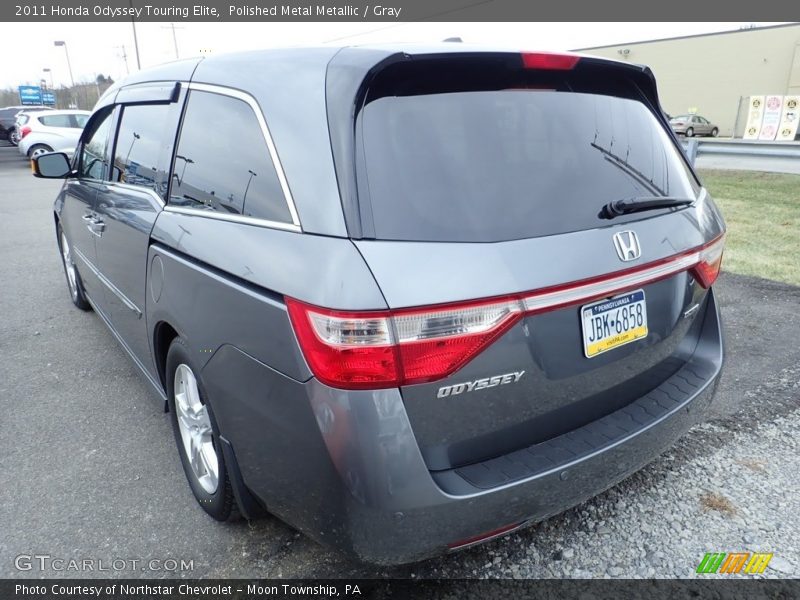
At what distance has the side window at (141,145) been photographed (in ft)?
9.04

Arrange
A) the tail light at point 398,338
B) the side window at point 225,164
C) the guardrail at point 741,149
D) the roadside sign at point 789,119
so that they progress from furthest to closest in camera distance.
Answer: the roadside sign at point 789,119 < the guardrail at point 741,149 < the side window at point 225,164 < the tail light at point 398,338

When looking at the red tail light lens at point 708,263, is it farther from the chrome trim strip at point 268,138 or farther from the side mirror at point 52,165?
the side mirror at point 52,165

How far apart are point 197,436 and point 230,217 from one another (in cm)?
104

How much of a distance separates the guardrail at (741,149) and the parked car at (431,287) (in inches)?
312

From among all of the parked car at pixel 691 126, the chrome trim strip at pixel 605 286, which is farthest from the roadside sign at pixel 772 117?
the chrome trim strip at pixel 605 286

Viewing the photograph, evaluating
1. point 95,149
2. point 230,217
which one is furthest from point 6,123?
point 230,217

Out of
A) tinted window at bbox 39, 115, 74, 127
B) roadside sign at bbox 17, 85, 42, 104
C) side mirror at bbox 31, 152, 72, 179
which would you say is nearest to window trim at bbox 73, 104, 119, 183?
side mirror at bbox 31, 152, 72, 179

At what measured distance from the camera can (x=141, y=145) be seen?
301 cm

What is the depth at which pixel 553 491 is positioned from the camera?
1.85 metres

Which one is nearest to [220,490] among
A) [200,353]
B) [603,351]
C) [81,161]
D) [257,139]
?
[200,353]

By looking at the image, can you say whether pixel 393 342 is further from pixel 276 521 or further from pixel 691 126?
pixel 691 126

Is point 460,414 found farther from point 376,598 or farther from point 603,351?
point 376,598

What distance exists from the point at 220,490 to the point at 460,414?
1149 millimetres

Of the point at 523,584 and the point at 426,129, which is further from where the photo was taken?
the point at 523,584
